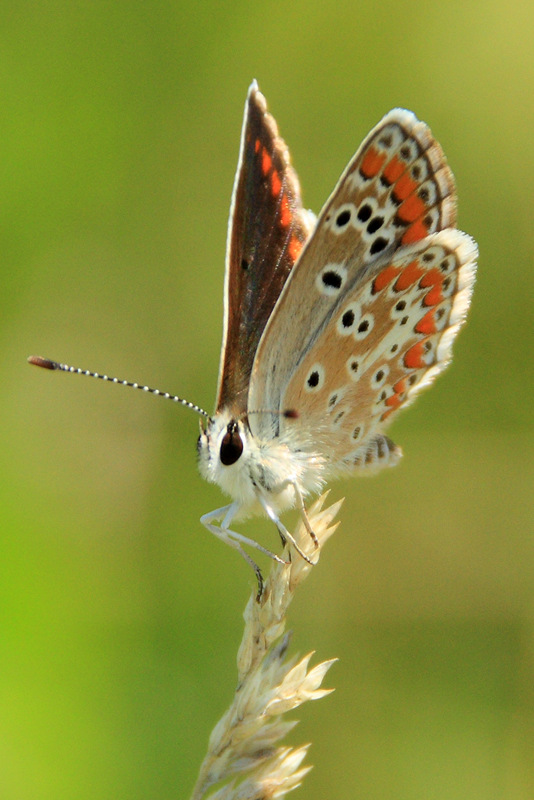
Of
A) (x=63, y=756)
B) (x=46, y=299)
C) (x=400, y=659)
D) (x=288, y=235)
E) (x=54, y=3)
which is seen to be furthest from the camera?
(x=46, y=299)

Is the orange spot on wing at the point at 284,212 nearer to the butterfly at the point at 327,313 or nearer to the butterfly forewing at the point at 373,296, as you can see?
the butterfly at the point at 327,313

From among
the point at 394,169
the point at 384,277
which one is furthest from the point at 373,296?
the point at 394,169

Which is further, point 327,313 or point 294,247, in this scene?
point 294,247

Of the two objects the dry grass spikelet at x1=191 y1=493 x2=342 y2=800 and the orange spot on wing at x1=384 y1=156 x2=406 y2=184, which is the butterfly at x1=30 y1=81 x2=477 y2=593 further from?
the dry grass spikelet at x1=191 y1=493 x2=342 y2=800

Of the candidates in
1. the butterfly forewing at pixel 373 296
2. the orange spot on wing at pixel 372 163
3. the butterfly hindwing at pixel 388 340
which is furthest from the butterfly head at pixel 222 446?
the orange spot on wing at pixel 372 163

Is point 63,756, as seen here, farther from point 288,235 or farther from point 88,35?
point 88,35

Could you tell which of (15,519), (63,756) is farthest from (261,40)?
(63,756)

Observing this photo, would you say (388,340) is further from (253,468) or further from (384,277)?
(253,468)
